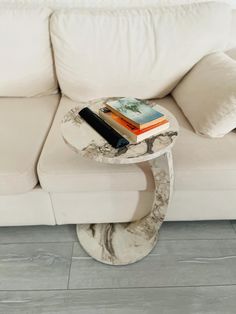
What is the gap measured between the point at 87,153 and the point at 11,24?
0.90m

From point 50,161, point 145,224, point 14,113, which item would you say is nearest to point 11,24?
point 14,113

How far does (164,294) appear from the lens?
105cm

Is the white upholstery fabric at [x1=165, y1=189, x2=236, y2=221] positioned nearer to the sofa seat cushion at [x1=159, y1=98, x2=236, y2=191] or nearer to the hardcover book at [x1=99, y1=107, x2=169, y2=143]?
the sofa seat cushion at [x1=159, y1=98, x2=236, y2=191]

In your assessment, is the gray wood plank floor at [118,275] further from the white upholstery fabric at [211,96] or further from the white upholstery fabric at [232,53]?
the white upholstery fabric at [232,53]

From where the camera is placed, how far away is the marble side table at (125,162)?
2.77 ft

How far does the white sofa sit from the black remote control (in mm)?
157

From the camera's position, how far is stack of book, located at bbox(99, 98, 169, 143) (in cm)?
88

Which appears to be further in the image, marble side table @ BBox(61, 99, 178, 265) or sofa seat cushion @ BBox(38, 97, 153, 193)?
sofa seat cushion @ BBox(38, 97, 153, 193)

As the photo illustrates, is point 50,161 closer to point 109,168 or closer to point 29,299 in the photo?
point 109,168

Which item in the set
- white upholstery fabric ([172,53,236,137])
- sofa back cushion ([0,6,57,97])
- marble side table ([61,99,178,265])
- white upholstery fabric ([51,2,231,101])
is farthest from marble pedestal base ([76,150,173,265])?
sofa back cushion ([0,6,57,97])

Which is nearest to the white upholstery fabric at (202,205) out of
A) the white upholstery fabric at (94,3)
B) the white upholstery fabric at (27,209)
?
the white upholstery fabric at (27,209)

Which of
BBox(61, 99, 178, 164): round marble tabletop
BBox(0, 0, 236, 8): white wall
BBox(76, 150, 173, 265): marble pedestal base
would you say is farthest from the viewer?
BBox(0, 0, 236, 8): white wall

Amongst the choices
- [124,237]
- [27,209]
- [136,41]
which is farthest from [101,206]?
[136,41]

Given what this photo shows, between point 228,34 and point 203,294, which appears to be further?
point 228,34
